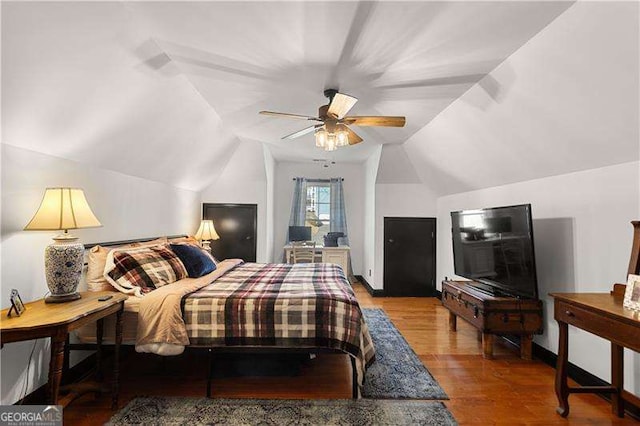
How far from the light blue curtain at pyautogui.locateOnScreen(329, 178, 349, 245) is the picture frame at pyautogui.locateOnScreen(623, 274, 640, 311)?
15.8 ft

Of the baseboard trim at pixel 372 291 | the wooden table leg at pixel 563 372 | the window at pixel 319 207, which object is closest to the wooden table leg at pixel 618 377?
the wooden table leg at pixel 563 372

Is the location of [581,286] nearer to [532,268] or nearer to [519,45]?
[532,268]

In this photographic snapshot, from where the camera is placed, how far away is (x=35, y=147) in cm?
213

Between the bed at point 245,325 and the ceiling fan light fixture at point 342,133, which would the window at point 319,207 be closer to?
the ceiling fan light fixture at point 342,133

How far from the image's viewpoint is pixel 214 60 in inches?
95.0

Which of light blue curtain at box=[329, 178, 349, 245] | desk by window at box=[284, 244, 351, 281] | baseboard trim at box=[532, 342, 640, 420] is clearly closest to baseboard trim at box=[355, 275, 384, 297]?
desk by window at box=[284, 244, 351, 281]

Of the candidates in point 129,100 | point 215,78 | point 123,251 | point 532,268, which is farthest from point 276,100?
point 532,268

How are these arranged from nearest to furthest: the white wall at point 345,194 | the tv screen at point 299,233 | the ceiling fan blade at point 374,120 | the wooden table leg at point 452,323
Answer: the ceiling fan blade at point 374,120, the wooden table leg at point 452,323, the tv screen at point 299,233, the white wall at point 345,194

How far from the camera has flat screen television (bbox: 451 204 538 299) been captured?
2846mm

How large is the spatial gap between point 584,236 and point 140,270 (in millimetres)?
3720

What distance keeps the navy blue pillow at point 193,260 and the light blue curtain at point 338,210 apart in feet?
11.5

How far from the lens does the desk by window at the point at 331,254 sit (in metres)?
6.02

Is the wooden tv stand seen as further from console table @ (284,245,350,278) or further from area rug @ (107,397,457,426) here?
console table @ (284,245,350,278)

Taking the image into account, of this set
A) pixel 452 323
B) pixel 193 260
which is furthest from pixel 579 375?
pixel 193 260
